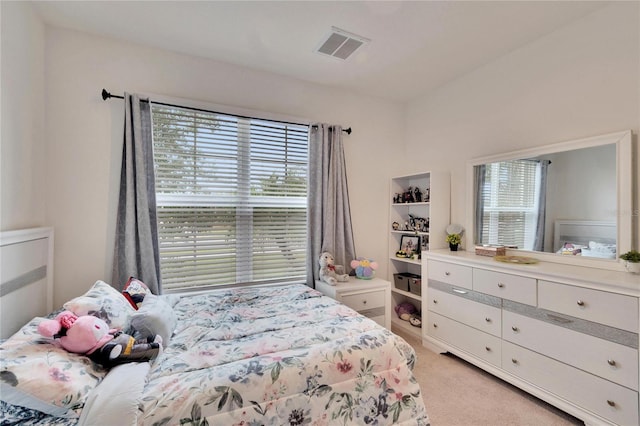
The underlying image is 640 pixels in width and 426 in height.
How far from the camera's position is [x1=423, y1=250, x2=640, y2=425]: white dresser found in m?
1.53

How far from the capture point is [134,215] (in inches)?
87.4

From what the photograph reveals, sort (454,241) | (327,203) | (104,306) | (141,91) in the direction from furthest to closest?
(327,203) < (454,241) < (141,91) < (104,306)

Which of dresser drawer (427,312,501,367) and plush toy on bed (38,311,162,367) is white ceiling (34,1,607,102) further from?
dresser drawer (427,312,501,367)

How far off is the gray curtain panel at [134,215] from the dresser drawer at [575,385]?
2735 mm

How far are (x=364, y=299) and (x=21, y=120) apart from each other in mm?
2879

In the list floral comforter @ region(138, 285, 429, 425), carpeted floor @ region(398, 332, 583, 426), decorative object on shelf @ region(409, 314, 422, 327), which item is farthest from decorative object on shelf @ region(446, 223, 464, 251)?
floral comforter @ region(138, 285, 429, 425)

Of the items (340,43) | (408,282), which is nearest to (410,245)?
(408,282)

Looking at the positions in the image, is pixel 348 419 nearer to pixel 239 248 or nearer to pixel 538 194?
pixel 239 248

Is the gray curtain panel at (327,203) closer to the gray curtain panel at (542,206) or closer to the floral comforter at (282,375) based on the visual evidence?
the floral comforter at (282,375)

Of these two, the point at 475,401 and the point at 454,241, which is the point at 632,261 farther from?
the point at 475,401

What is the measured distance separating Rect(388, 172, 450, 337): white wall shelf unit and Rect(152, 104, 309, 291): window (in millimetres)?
1133

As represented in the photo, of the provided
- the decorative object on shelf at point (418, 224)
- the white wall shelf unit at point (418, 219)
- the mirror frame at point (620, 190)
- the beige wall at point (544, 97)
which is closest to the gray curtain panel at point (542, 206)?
the mirror frame at point (620, 190)

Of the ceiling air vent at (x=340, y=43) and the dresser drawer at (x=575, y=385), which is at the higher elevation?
the ceiling air vent at (x=340, y=43)

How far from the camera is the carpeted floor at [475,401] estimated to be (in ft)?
5.77
